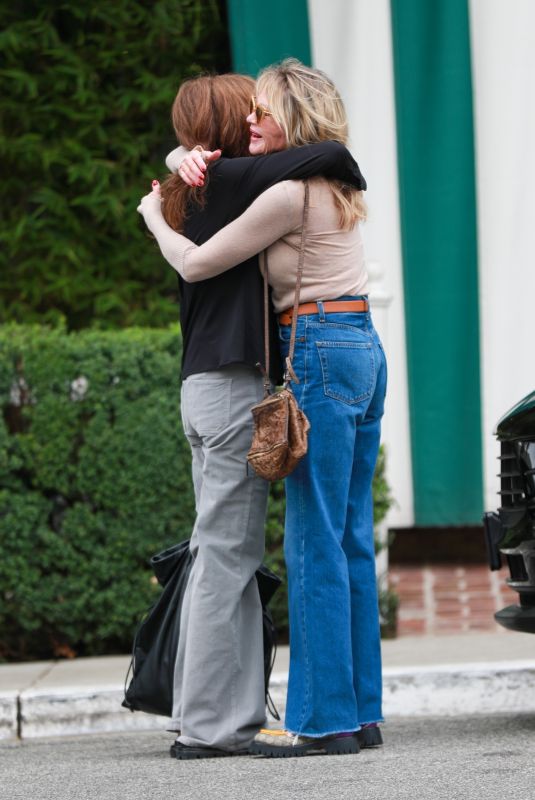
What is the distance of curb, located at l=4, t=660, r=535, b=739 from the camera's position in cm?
474

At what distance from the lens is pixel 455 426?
6.68m

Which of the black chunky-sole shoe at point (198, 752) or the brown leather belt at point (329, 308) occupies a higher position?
the brown leather belt at point (329, 308)

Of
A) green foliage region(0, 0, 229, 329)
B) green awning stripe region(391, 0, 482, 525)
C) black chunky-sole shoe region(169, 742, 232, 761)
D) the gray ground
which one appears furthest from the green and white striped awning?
black chunky-sole shoe region(169, 742, 232, 761)

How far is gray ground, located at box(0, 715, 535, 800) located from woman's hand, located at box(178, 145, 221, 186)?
5.03 ft

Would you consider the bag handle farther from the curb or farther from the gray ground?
the curb

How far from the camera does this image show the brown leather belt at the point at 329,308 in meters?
3.74

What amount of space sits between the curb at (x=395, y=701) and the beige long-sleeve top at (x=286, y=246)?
63.3 inches

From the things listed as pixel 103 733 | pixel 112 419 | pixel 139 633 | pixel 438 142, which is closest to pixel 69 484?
pixel 112 419

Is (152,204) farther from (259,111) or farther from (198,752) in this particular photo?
(198,752)

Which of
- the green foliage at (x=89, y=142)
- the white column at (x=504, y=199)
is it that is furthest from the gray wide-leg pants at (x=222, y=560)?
the green foliage at (x=89, y=142)

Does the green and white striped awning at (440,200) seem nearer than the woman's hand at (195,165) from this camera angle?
No

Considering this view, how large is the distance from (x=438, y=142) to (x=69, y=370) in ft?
7.26

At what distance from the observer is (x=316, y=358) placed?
371 cm

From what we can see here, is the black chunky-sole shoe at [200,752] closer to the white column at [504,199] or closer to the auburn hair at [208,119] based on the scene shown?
the auburn hair at [208,119]
